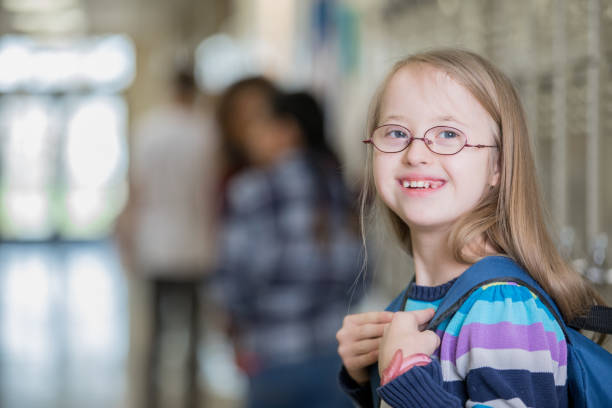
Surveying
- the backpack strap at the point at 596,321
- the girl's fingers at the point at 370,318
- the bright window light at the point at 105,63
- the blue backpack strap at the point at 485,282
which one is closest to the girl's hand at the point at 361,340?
the girl's fingers at the point at 370,318

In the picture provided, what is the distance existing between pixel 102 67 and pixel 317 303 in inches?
560

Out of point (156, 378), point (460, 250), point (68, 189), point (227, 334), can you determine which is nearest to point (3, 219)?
point (68, 189)

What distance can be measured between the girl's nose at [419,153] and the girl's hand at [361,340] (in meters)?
0.19

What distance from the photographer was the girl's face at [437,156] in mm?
819

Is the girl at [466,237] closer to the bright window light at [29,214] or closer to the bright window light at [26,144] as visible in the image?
the bright window light at [26,144]

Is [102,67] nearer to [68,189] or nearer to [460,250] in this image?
[68,189]

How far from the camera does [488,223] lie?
2.75ft

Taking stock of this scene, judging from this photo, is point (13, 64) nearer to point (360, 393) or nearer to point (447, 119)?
point (360, 393)

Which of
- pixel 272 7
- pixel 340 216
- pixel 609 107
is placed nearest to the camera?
pixel 609 107

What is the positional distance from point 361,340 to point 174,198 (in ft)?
12.4

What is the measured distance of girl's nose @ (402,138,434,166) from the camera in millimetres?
823

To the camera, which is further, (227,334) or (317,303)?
(227,334)

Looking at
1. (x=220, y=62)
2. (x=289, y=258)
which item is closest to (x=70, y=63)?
(x=220, y=62)

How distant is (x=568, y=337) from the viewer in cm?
81
